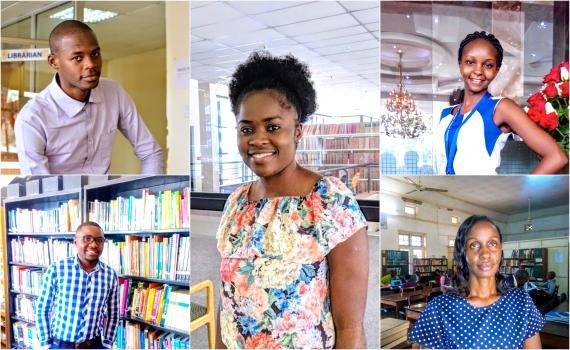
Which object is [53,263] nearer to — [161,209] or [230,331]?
[161,209]

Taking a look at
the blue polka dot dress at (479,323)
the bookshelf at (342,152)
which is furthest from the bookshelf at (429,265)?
the bookshelf at (342,152)

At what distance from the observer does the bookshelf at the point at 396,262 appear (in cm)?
196

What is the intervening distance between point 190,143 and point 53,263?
803mm

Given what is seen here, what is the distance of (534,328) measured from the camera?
193cm

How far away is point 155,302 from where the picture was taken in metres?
2.12

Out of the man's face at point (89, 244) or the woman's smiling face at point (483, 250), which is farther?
the man's face at point (89, 244)

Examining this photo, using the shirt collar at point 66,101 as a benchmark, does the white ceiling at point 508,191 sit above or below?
below

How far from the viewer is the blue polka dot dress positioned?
75.9 inches

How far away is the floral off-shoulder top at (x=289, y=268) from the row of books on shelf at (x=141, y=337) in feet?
1.12

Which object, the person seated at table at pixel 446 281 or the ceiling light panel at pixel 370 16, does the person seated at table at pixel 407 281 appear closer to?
the person seated at table at pixel 446 281

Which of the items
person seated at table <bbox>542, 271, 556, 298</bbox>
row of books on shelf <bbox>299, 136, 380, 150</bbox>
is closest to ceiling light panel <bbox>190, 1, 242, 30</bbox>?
row of books on shelf <bbox>299, 136, 380, 150</bbox>

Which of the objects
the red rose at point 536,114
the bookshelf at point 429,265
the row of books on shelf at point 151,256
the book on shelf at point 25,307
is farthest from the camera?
the book on shelf at point 25,307

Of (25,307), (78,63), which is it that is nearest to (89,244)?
(25,307)

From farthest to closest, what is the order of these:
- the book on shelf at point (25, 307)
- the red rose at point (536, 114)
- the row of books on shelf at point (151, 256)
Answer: the book on shelf at point (25, 307)
the row of books on shelf at point (151, 256)
the red rose at point (536, 114)
